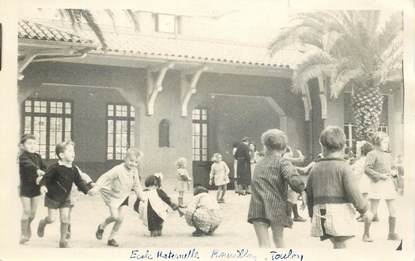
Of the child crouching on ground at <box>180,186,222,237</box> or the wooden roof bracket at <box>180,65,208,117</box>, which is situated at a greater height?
the wooden roof bracket at <box>180,65,208,117</box>

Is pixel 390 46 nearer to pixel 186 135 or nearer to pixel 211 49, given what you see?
pixel 211 49

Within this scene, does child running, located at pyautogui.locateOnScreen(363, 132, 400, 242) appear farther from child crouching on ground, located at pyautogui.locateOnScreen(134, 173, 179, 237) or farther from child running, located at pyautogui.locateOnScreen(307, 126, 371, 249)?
child crouching on ground, located at pyautogui.locateOnScreen(134, 173, 179, 237)

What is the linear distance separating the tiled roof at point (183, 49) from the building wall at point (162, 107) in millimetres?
143

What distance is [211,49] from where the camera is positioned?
13.7ft

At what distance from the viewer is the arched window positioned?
4.20 m

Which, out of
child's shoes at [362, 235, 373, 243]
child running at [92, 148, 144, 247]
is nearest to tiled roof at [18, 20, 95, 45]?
child running at [92, 148, 144, 247]

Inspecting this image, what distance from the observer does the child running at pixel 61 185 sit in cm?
377

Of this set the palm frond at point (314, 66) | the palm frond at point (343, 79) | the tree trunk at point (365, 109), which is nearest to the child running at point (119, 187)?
the palm frond at point (314, 66)

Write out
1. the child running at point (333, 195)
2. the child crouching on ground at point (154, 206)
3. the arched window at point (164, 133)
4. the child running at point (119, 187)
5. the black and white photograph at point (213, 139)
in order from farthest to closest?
the arched window at point (164, 133) < the child crouching on ground at point (154, 206) < the child running at point (119, 187) < the black and white photograph at point (213, 139) < the child running at point (333, 195)

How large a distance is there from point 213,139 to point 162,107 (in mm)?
466

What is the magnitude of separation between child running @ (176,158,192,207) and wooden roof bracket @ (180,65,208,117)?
471mm

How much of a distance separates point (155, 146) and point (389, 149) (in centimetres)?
162

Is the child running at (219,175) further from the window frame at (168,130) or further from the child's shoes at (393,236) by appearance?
the child's shoes at (393,236)

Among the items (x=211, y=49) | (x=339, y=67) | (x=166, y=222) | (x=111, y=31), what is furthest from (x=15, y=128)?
(x=339, y=67)
